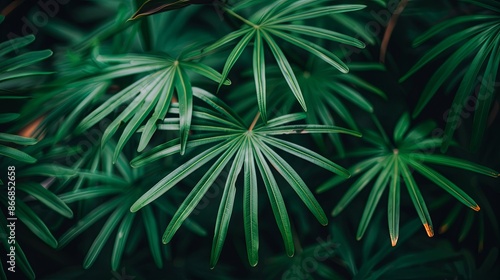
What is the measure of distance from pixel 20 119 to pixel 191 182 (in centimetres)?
41

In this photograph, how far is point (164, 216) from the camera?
46.7 inches

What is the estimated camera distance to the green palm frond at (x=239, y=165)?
0.79m

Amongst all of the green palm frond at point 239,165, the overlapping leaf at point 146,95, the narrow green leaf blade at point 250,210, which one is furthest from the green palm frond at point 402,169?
the overlapping leaf at point 146,95

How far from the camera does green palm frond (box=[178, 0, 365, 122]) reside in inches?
31.7

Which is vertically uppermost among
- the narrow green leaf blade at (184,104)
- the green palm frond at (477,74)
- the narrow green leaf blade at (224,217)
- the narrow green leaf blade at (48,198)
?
the green palm frond at (477,74)

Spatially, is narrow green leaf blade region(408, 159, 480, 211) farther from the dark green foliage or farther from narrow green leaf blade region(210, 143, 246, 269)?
narrow green leaf blade region(210, 143, 246, 269)

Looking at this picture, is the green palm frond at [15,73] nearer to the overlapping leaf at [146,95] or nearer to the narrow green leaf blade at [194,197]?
the overlapping leaf at [146,95]

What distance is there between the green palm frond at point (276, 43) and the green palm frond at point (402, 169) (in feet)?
0.87

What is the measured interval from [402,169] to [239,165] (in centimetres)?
35

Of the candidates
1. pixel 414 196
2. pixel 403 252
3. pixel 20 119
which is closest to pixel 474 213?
pixel 403 252

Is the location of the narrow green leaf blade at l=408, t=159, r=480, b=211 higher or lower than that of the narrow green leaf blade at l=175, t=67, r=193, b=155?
lower

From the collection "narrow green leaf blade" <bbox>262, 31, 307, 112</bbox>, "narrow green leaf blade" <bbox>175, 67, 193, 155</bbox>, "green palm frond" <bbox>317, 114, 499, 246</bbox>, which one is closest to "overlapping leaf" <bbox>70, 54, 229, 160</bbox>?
"narrow green leaf blade" <bbox>175, 67, 193, 155</bbox>

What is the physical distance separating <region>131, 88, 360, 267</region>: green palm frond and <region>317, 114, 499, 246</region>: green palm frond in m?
0.14

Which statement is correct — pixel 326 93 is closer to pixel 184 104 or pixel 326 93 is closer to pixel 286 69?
pixel 286 69
